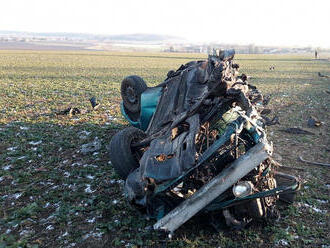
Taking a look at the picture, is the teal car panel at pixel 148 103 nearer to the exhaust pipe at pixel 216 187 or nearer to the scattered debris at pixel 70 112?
the exhaust pipe at pixel 216 187

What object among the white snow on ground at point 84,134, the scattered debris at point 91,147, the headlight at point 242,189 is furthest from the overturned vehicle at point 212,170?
the white snow on ground at point 84,134

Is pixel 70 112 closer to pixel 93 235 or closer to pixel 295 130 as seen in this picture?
pixel 93 235

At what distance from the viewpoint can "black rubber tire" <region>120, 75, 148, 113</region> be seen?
6449mm

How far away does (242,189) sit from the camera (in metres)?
3.08

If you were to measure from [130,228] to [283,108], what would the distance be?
8318 mm

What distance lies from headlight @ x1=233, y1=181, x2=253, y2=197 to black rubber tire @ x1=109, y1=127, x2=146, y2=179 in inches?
71.7

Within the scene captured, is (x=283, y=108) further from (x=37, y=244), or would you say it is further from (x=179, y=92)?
(x=37, y=244)

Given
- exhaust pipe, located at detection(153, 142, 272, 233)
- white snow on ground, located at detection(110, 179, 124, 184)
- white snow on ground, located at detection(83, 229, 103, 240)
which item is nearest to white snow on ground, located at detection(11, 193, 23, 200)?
white snow on ground, located at detection(110, 179, 124, 184)

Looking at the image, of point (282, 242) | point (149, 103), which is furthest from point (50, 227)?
point (149, 103)

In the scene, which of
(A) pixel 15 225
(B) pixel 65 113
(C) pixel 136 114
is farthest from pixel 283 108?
(A) pixel 15 225

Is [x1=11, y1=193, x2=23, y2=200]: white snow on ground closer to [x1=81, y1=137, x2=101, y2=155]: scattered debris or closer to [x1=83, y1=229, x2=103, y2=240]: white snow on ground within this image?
[x1=83, y1=229, x2=103, y2=240]: white snow on ground

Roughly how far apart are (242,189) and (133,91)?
4.02 meters

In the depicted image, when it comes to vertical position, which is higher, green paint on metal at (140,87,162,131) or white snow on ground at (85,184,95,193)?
green paint on metal at (140,87,162,131)

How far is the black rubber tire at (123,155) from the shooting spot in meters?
4.43
